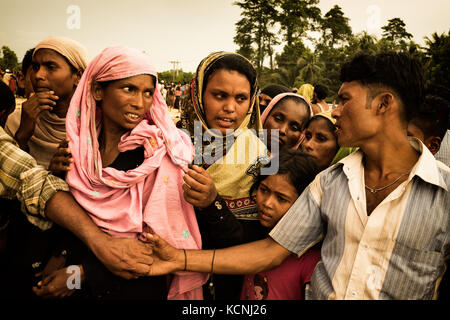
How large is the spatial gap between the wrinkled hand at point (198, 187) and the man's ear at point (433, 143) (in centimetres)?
217

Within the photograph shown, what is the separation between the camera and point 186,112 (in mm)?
2303

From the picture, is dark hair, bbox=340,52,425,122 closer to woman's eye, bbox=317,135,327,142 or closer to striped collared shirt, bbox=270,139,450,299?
striped collared shirt, bbox=270,139,450,299

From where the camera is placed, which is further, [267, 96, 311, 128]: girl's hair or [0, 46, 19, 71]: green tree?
[0, 46, 19, 71]: green tree

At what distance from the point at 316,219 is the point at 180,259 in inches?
33.9

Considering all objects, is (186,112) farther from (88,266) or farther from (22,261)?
(22,261)

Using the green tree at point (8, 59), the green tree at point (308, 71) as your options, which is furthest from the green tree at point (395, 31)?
the green tree at point (8, 59)

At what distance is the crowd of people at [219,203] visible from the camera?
155cm

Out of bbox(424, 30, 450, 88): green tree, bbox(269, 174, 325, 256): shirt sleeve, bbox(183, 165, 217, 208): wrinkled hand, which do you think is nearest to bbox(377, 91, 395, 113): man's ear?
bbox(269, 174, 325, 256): shirt sleeve

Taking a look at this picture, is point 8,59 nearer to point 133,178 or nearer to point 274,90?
point 274,90

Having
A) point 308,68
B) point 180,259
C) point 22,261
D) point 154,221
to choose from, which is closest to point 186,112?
point 154,221

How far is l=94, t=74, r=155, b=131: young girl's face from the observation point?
1.71 metres

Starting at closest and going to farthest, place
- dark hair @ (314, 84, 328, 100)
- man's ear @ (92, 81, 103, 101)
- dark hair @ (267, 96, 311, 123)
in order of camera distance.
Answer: man's ear @ (92, 81, 103, 101) < dark hair @ (267, 96, 311, 123) < dark hair @ (314, 84, 328, 100)

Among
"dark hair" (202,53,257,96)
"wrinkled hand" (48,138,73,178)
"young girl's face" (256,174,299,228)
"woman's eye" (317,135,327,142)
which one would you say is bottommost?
"young girl's face" (256,174,299,228)

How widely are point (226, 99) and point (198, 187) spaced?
795 mm
